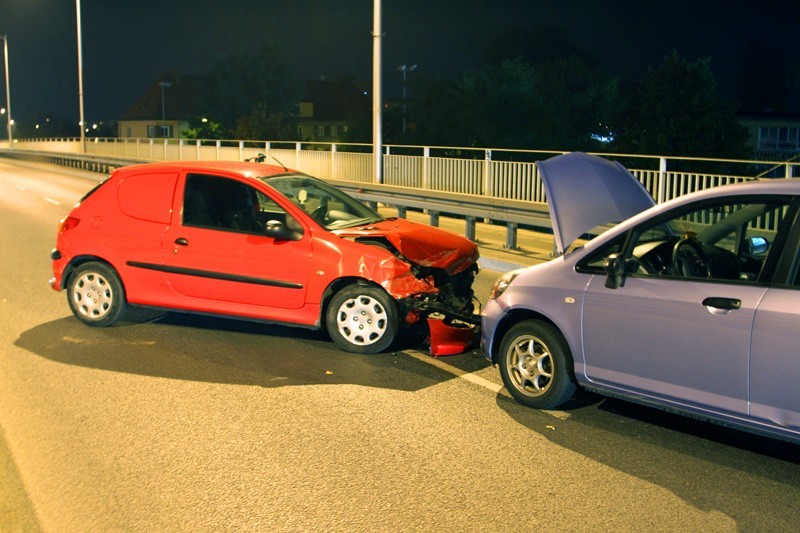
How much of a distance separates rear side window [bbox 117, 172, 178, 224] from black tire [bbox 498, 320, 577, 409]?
3755mm

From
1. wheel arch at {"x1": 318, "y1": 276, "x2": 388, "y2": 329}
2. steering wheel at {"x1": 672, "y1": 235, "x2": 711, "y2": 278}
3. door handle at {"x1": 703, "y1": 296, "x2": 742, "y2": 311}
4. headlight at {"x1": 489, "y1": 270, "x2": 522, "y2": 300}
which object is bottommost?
wheel arch at {"x1": 318, "y1": 276, "x2": 388, "y2": 329}

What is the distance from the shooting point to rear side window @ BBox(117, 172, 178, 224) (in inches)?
355

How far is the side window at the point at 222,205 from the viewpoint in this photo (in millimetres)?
8836

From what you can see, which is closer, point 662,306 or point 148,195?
point 662,306

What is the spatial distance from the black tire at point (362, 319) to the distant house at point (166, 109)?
124 m

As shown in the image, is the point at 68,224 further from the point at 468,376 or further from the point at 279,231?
the point at 468,376

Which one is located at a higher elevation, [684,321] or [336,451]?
[684,321]

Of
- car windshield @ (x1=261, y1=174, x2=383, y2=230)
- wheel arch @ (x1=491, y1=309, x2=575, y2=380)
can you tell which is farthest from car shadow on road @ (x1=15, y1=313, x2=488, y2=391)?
car windshield @ (x1=261, y1=174, x2=383, y2=230)

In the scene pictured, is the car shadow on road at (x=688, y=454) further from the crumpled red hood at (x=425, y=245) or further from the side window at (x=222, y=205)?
the side window at (x=222, y=205)

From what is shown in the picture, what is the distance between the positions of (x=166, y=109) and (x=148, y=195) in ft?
419

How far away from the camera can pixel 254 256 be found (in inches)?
337

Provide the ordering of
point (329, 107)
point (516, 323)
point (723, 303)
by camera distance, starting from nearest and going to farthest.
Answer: point (723, 303) → point (516, 323) → point (329, 107)

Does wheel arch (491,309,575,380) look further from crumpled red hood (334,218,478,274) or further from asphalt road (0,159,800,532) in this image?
crumpled red hood (334,218,478,274)

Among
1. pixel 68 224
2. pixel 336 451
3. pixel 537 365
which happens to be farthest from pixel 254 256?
pixel 336 451
